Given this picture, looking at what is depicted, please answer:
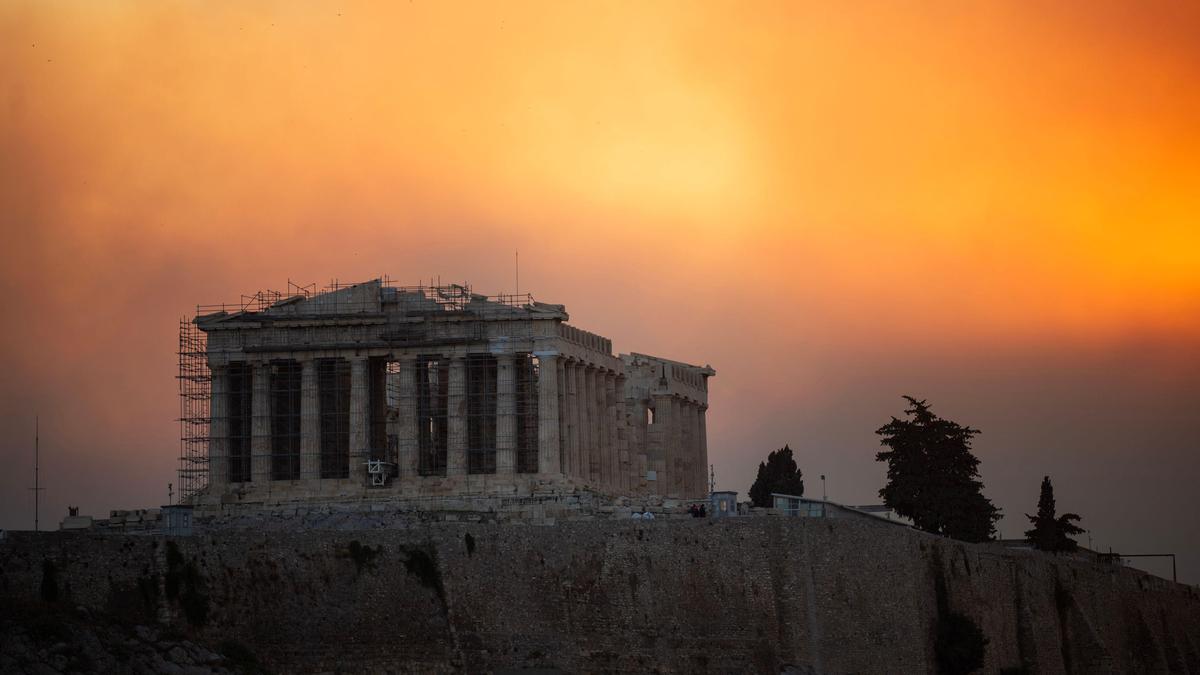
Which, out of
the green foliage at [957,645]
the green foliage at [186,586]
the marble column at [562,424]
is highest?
the marble column at [562,424]

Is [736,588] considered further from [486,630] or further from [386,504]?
[386,504]

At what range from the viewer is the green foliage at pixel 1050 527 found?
116m


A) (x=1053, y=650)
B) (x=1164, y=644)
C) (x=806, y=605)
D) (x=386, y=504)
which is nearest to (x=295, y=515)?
(x=386, y=504)

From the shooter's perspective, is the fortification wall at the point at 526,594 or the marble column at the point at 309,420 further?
the marble column at the point at 309,420

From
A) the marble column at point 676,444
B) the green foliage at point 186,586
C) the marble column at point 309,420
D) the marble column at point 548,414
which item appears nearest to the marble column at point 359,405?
the marble column at point 309,420

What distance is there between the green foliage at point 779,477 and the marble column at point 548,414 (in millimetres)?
23207

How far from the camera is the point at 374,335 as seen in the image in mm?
100312

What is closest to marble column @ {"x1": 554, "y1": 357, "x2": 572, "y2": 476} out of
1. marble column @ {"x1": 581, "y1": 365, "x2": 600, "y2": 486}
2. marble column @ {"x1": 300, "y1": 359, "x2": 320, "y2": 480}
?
marble column @ {"x1": 581, "y1": 365, "x2": 600, "y2": 486}

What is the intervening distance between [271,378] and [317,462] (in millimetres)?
3320

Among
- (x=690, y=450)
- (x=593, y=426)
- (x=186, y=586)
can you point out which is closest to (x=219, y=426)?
(x=593, y=426)

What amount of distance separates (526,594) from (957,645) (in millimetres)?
14299

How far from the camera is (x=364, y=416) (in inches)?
3952

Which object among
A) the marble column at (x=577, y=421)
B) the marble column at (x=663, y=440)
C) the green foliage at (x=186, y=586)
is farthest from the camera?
the marble column at (x=663, y=440)

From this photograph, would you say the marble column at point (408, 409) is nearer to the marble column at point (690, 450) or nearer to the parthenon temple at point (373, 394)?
the parthenon temple at point (373, 394)
